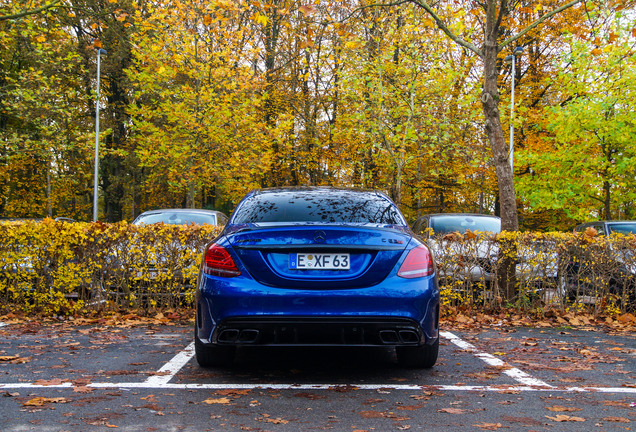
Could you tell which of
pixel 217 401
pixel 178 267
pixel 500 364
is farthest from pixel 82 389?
pixel 178 267

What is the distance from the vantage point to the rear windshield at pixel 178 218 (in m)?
11.5

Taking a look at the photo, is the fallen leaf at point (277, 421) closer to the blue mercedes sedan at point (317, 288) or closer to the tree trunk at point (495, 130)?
the blue mercedes sedan at point (317, 288)

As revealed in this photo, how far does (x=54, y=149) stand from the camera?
80.0 feet

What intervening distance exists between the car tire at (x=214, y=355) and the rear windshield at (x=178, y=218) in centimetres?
609

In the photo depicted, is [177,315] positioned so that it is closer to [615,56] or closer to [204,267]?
[204,267]

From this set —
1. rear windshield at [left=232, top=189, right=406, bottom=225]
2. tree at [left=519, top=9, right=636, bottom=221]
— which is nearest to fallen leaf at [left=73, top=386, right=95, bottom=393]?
rear windshield at [left=232, top=189, right=406, bottom=225]

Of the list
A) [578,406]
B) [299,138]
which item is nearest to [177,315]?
[578,406]

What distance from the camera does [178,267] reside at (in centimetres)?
905

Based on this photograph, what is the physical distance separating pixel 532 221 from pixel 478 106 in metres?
10.7

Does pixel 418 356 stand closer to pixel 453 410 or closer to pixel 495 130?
pixel 453 410

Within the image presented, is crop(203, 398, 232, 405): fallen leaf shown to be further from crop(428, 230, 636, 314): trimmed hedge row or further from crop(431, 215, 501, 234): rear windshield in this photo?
crop(431, 215, 501, 234): rear windshield

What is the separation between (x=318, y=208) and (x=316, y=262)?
0.86 m

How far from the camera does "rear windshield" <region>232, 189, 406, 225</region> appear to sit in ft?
17.6

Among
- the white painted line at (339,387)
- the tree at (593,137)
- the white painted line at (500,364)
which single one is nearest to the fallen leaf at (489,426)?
the white painted line at (339,387)
